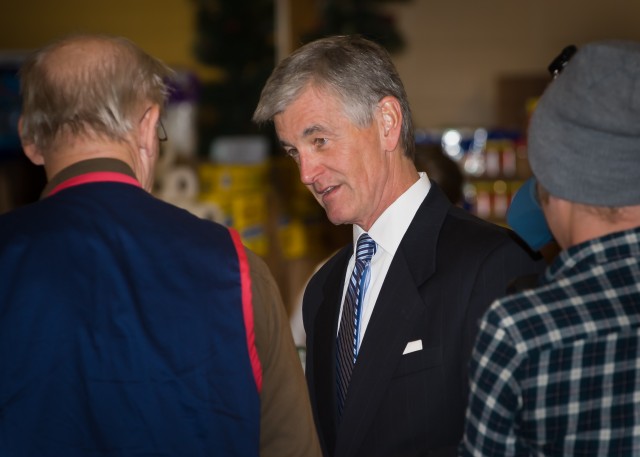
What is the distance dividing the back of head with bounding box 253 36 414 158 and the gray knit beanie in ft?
2.17

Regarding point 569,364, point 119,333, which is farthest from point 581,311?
point 119,333

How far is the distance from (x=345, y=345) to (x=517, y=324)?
716mm

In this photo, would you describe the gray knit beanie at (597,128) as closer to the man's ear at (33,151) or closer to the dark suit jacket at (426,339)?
the dark suit jacket at (426,339)

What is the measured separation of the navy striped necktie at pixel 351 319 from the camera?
1859mm

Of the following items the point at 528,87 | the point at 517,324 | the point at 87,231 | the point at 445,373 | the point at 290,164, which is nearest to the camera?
the point at 517,324

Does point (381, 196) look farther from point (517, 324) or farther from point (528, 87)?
point (528, 87)

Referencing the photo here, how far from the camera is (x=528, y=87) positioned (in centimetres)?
1038

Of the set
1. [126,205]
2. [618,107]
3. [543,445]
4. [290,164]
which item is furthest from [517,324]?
[290,164]

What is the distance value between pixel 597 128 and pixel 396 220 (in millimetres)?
723

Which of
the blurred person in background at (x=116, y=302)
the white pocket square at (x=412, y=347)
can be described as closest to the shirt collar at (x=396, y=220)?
the white pocket square at (x=412, y=347)

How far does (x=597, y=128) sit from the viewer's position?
1218 mm

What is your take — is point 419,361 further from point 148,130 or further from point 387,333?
point 148,130

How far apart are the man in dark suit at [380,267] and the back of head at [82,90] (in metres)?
0.42

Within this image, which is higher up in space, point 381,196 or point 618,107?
point 618,107
